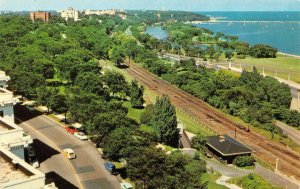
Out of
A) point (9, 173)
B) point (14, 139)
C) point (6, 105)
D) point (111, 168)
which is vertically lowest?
point (111, 168)

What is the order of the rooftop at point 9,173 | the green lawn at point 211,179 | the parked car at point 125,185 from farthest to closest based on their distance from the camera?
the green lawn at point 211,179, the parked car at point 125,185, the rooftop at point 9,173

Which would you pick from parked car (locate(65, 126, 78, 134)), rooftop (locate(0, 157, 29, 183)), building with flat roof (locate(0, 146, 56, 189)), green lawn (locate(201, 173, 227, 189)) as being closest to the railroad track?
green lawn (locate(201, 173, 227, 189))

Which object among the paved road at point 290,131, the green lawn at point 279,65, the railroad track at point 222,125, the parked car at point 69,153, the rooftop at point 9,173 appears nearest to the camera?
the rooftop at point 9,173

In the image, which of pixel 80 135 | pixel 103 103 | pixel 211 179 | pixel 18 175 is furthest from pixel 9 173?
pixel 103 103

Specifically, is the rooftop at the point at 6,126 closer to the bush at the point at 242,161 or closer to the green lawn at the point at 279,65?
the bush at the point at 242,161

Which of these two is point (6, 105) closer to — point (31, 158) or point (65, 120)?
point (31, 158)

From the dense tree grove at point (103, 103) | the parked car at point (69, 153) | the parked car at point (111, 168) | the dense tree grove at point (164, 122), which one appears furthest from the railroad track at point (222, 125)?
the parked car at point (69, 153)

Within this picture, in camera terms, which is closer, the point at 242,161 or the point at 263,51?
the point at 242,161
